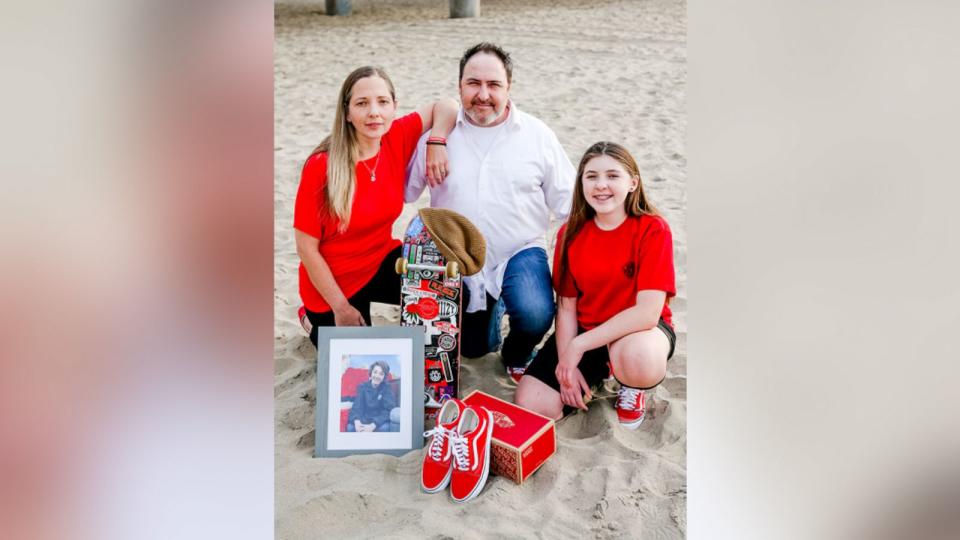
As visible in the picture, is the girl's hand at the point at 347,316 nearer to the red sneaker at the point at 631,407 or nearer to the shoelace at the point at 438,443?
the shoelace at the point at 438,443

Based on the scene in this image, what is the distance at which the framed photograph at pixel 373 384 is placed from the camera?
7.54 feet

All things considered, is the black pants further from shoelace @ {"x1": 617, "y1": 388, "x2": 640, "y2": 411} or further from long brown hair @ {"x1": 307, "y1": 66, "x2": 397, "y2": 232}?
shoelace @ {"x1": 617, "y1": 388, "x2": 640, "y2": 411}

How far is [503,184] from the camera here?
232cm

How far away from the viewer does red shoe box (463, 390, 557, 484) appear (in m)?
2.11

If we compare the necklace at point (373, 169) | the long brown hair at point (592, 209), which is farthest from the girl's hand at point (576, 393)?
the necklace at point (373, 169)

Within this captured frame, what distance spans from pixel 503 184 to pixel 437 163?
0.21m

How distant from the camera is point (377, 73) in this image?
7.52 feet

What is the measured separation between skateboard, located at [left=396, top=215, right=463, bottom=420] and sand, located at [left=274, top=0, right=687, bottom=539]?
0.34 feet

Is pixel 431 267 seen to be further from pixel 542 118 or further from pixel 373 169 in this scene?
pixel 542 118
